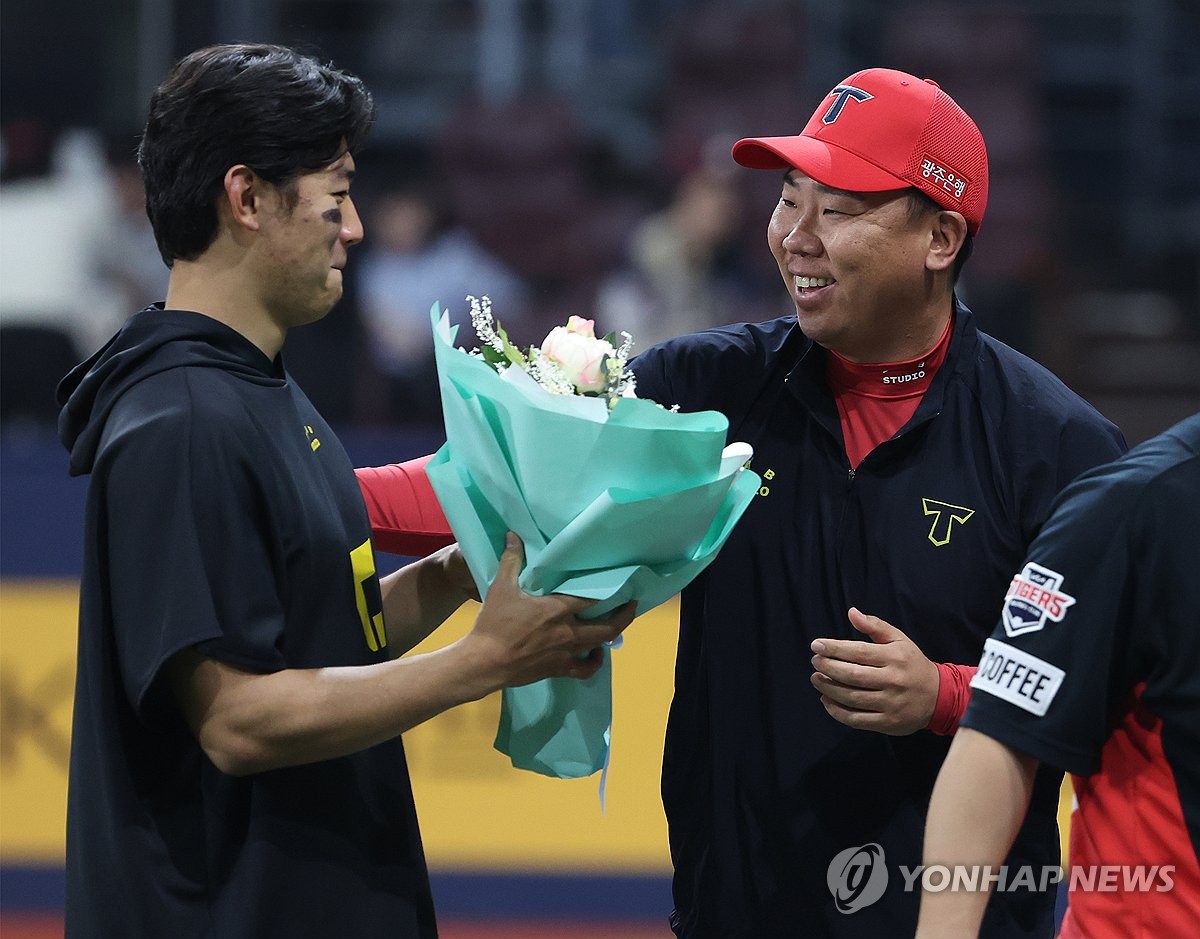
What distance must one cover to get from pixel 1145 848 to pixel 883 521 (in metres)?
0.83

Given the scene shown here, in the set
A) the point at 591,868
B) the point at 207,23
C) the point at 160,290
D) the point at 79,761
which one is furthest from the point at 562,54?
the point at 79,761

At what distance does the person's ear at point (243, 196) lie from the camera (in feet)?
7.06

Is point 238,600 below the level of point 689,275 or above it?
above

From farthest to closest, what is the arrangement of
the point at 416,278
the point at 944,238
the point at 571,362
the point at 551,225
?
the point at 551,225, the point at 416,278, the point at 944,238, the point at 571,362

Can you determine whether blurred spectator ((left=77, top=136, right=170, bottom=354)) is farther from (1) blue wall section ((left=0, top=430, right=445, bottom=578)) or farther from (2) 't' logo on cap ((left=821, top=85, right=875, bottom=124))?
(2) 't' logo on cap ((left=821, top=85, right=875, bottom=124))

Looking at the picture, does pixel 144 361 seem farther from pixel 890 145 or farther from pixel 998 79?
pixel 998 79

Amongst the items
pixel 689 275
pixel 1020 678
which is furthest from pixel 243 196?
pixel 689 275

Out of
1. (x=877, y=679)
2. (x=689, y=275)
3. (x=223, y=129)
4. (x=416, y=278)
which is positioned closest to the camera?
(x=223, y=129)

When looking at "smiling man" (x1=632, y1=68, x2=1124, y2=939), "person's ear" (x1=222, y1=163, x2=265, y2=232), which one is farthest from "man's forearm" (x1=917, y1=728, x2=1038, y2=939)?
"person's ear" (x1=222, y1=163, x2=265, y2=232)

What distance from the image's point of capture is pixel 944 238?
270 cm

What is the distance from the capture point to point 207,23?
7.25m

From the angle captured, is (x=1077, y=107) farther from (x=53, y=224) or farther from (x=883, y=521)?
(x=883, y=521)

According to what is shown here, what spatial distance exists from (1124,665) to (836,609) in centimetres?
78

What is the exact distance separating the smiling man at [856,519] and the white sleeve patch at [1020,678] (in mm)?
654
